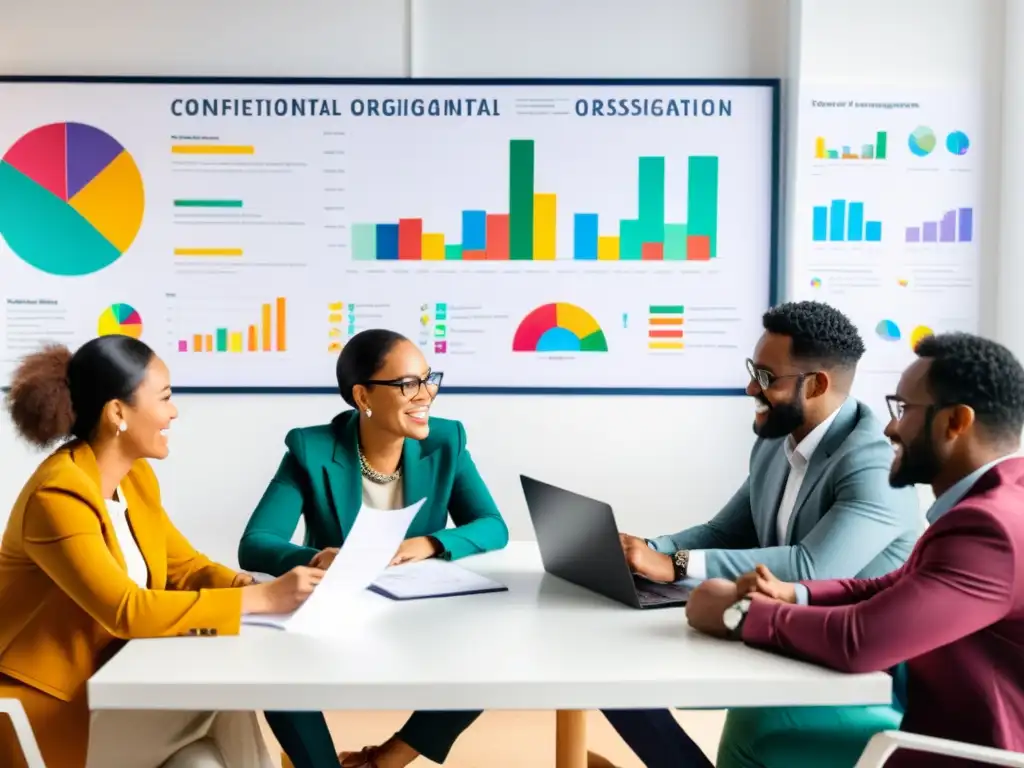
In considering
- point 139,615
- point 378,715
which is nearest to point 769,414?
point 139,615

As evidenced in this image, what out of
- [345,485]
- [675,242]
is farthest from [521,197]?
[345,485]

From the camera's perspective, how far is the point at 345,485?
99.3 inches

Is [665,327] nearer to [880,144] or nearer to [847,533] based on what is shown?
[880,144]

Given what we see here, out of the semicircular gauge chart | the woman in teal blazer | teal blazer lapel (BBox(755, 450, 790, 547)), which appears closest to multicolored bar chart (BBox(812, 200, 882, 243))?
the semicircular gauge chart

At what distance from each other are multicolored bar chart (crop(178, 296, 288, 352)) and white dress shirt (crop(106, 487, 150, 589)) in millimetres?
1705

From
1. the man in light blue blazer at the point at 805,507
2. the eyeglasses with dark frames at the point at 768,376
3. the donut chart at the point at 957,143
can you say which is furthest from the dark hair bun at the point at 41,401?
the donut chart at the point at 957,143

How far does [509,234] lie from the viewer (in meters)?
3.72

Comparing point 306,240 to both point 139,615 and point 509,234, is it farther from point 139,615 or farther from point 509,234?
point 139,615

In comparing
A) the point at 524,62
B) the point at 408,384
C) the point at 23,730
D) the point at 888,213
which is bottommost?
the point at 23,730

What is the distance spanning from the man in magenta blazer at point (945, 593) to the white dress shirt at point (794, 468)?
Answer: 42 centimetres

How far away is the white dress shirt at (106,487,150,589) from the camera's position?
2.00m

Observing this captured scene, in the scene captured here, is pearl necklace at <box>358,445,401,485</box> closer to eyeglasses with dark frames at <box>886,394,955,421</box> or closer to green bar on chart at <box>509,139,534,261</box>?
→ eyeglasses with dark frames at <box>886,394,955,421</box>

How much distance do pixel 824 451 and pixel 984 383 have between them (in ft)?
1.89

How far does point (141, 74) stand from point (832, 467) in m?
2.71
